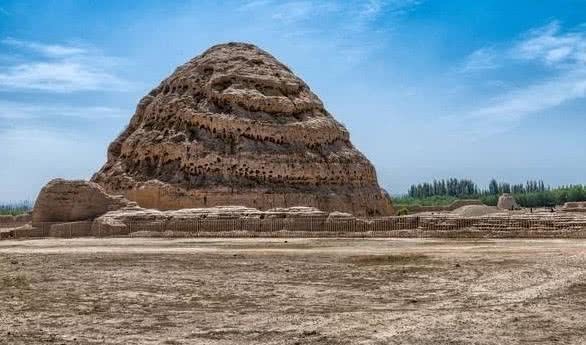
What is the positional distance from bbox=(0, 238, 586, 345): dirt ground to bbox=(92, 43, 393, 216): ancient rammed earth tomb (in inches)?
755

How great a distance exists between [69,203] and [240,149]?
32.2ft

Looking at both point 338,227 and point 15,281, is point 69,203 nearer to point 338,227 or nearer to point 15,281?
point 338,227

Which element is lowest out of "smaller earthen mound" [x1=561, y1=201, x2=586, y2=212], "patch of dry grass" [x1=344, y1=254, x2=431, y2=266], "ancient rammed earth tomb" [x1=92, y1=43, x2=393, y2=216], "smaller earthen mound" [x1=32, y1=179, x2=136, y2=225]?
"patch of dry grass" [x1=344, y1=254, x2=431, y2=266]

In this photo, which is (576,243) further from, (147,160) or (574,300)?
(147,160)

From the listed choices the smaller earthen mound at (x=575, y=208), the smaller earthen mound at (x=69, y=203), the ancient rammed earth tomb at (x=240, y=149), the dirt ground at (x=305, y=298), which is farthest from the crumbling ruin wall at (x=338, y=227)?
Answer: the smaller earthen mound at (x=575, y=208)

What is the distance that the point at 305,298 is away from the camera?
10172 millimetres

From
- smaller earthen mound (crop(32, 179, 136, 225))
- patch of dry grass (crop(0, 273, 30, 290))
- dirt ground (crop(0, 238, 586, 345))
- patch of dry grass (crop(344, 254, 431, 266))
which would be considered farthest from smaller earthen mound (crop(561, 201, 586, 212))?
patch of dry grass (crop(0, 273, 30, 290))

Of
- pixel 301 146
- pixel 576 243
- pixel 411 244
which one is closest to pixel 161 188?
pixel 301 146

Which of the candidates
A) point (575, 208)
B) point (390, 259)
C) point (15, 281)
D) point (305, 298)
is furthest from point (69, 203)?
point (575, 208)

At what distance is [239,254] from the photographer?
58.7 ft

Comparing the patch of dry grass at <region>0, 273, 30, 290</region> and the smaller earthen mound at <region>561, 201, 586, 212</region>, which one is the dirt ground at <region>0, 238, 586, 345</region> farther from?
the smaller earthen mound at <region>561, 201, 586, 212</region>

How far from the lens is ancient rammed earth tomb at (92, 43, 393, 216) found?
121 ft

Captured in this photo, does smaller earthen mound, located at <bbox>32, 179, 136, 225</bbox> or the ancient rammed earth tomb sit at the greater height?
the ancient rammed earth tomb

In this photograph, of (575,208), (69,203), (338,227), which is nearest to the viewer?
(338,227)
